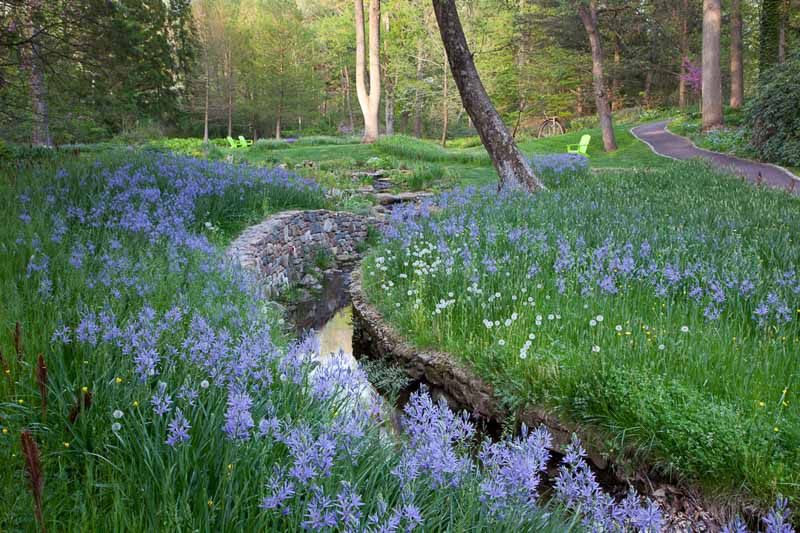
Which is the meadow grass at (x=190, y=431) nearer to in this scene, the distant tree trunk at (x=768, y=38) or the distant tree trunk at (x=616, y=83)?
the distant tree trunk at (x=768, y=38)

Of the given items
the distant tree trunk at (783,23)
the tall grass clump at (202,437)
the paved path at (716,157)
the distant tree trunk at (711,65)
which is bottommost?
the tall grass clump at (202,437)

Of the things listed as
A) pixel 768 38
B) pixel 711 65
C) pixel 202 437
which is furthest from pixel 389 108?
pixel 202 437

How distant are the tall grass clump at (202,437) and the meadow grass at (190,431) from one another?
0.03 ft

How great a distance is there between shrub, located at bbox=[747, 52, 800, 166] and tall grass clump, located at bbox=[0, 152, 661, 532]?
1490 cm

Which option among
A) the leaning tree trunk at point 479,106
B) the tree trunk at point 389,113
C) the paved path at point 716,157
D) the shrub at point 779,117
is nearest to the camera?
the leaning tree trunk at point 479,106

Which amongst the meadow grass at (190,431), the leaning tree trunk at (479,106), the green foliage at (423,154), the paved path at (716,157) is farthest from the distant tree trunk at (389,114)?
the meadow grass at (190,431)

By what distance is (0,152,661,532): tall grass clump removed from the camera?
5.70 ft

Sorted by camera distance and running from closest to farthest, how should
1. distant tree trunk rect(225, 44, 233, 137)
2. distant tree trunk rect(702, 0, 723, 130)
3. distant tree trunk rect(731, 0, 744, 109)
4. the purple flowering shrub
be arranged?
the purple flowering shrub
distant tree trunk rect(702, 0, 723, 130)
distant tree trunk rect(731, 0, 744, 109)
distant tree trunk rect(225, 44, 233, 137)

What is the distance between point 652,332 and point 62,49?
8601mm

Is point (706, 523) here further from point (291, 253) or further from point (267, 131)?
point (267, 131)

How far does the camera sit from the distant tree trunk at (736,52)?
22.7 meters

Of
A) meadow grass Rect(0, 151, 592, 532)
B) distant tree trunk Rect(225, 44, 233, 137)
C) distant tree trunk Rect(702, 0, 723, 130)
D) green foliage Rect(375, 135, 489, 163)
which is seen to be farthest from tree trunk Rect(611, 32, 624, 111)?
meadow grass Rect(0, 151, 592, 532)

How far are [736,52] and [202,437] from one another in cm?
2854

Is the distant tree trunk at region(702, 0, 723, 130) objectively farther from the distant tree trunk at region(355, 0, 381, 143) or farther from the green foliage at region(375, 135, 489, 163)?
the distant tree trunk at region(355, 0, 381, 143)
